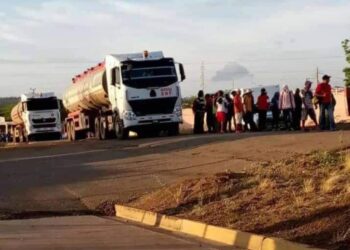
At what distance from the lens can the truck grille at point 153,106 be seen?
99.3ft

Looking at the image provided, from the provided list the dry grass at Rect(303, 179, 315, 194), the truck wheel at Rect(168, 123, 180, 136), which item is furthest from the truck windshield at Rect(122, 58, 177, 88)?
the dry grass at Rect(303, 179, 315, 194)

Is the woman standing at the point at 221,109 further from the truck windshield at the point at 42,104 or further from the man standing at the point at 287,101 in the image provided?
the truck windshield at the point at 42,104

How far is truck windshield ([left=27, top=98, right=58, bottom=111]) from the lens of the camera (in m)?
47.7

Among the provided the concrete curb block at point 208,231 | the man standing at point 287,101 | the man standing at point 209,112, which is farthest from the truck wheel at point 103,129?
the concrete curb block at point 208,231

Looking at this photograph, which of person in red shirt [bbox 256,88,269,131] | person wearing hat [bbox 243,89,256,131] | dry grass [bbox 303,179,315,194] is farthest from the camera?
person wearing hat [bbox 243,89,256,131]

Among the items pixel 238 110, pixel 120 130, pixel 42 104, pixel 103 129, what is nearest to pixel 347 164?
pixel 238 110

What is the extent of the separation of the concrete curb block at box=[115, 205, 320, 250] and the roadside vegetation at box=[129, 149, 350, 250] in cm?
22

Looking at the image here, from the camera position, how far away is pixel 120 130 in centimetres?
3133

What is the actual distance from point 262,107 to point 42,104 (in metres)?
21.9

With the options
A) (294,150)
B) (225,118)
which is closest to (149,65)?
(225,118)

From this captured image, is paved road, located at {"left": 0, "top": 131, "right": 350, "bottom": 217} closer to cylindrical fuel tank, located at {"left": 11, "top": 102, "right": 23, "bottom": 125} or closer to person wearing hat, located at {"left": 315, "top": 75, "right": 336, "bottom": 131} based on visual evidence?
person wearing hat, located at {"left": 315, "top": 75, "right": 336, "bottom": 131}

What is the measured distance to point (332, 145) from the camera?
1705 centimetres

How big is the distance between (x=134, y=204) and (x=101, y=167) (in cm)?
572

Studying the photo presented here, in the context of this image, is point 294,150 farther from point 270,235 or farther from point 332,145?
point 270,235
